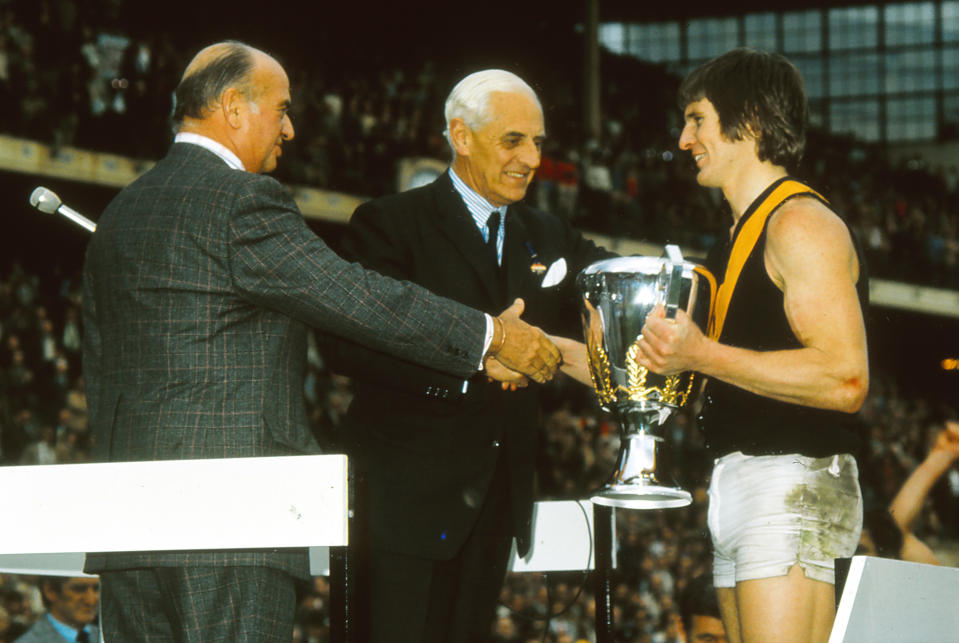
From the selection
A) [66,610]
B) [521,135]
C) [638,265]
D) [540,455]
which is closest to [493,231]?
[521,135]

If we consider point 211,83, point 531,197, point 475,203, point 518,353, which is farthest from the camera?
point 531,197

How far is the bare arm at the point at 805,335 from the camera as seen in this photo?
182 centimetres

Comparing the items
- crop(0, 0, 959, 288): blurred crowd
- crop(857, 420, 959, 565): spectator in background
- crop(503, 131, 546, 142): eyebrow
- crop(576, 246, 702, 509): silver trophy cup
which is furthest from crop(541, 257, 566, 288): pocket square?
crop(0, 0, 959, 288): blurred crowd

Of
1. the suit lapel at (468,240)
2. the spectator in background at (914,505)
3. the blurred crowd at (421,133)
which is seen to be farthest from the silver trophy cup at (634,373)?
the blurred crowd at (421,133)

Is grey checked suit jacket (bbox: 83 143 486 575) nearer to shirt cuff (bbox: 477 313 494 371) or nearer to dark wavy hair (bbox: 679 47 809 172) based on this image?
shirt cuff (bbox: 477 313 494 371)

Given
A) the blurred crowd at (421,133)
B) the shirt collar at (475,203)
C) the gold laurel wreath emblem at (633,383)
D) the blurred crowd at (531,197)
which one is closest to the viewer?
the gold laurel wreath emblem at (633,383)

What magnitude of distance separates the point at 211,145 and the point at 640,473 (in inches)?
36.4

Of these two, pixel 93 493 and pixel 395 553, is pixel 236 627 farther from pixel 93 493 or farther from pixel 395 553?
pixel 395 553

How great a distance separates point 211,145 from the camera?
2.17 metres

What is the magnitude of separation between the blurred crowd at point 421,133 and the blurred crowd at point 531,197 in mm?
20

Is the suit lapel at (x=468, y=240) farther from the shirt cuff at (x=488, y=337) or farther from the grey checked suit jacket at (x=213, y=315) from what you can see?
the grey checked suit jacket at (x=213, y=315)

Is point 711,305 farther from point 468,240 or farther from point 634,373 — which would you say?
point 468,240

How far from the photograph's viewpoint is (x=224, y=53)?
222 centimetres

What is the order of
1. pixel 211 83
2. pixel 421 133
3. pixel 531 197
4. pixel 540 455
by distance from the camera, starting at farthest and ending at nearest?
pixel 421 133 < pixel 531 197 < pixel 540 455 < pixel 211 83
